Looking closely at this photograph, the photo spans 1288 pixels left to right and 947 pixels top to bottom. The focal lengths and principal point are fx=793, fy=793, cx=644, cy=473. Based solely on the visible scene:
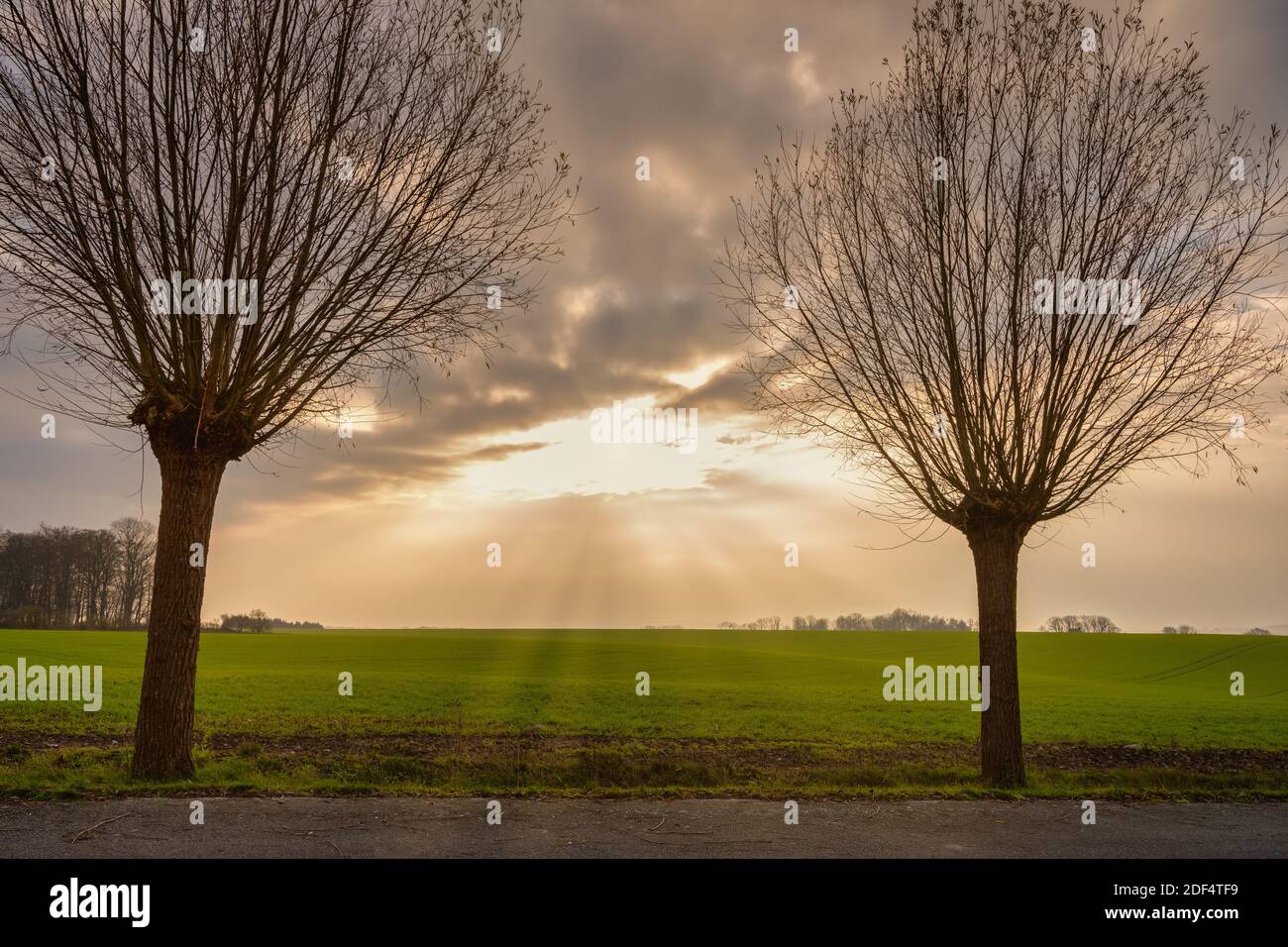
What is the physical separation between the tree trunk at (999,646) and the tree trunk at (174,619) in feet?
36.3

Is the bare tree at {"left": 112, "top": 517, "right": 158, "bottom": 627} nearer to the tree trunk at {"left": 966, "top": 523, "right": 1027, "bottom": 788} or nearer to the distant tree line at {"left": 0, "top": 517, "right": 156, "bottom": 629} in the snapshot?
the distant tree line at {"left": 0, "top": 517, "right": 156, "bottom": 629}

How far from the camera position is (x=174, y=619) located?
10.2 metres

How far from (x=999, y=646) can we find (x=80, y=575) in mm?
104743

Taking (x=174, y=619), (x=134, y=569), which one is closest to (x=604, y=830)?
(x=174, y=619)

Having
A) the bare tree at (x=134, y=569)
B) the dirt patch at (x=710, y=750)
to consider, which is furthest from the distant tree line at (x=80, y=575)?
the dirt patch at (x=710, y=750)

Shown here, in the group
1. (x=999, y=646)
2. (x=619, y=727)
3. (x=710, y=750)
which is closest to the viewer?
(x=999, y=646)

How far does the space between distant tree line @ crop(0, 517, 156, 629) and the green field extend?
1534 inches

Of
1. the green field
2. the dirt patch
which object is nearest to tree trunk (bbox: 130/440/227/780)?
the green field

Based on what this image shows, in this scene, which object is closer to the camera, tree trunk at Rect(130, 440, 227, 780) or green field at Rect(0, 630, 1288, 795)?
tree trunk at Rect(130, 440, 227, 780)

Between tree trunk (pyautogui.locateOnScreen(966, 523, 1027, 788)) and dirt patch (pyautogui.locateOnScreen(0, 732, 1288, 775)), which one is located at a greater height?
tree trunk (pyautogui.locateOnScreen(966, 523, 1027, 788))

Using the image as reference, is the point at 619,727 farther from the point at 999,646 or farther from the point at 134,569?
the point at 134,569

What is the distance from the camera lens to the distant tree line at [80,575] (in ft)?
291

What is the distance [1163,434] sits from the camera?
12.2 meters

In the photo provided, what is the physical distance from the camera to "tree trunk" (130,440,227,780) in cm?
1002
